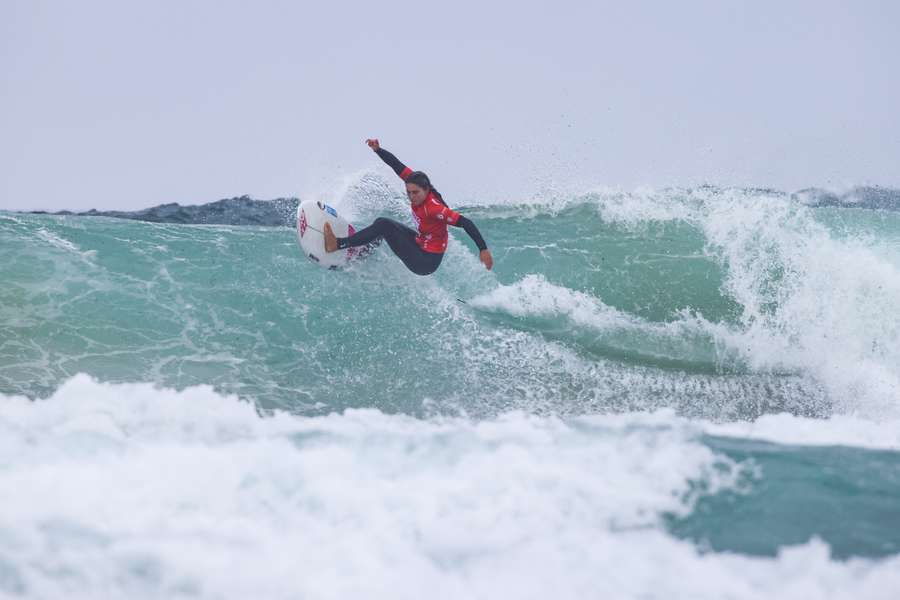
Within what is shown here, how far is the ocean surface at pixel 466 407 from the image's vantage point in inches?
132

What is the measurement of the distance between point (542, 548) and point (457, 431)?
1.21 metres

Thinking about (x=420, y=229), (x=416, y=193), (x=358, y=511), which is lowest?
(x=358, y=511)

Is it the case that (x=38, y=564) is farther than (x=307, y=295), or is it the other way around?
(x=307, y=295)

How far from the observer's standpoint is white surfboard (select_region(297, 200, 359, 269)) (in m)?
6.09

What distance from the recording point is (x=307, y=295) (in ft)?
20.8

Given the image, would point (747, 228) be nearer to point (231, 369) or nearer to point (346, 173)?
→ point (346, 173)

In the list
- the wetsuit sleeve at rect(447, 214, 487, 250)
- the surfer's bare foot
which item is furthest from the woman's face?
the surfer's bare foot

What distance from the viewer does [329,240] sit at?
19.9ft

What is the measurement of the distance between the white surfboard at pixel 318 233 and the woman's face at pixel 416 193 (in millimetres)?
1043

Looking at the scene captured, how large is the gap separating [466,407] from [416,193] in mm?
1636

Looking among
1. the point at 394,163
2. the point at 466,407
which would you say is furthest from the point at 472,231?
the point at 466,407

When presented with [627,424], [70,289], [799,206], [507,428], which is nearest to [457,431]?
[507,428]

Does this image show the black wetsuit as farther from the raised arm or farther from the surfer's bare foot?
the surfer's bare foot

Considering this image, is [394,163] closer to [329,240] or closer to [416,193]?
[416,193]
